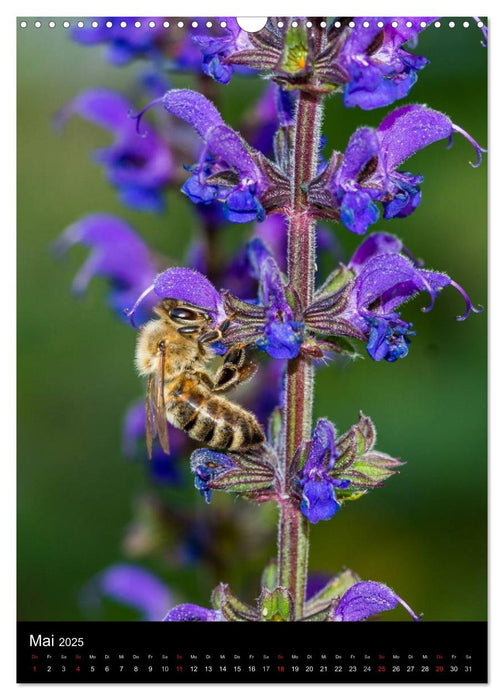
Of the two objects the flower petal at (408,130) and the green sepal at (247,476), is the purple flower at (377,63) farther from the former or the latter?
the green sepal at (247,476)

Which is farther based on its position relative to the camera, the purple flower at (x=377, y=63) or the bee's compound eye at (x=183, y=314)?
the bee's compound eye at (x=183, y=314)

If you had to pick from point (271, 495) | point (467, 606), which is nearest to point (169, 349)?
point (271, 495)

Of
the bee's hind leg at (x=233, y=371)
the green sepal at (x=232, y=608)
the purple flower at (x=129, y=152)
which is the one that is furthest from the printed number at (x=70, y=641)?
the purple flower at (x=129, y=152)

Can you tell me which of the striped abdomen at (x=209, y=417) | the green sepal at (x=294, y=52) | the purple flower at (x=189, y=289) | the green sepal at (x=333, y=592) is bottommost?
the green sepal at (x=333, y=592)

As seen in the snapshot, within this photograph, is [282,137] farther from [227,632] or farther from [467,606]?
[467,606]

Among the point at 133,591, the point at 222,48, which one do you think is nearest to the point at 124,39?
the point at 222,48

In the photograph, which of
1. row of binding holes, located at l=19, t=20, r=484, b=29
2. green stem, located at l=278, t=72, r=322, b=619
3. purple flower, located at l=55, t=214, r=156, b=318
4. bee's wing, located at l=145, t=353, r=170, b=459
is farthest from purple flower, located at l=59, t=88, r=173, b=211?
green stem, located at l=278, t=72, r=322, b=619

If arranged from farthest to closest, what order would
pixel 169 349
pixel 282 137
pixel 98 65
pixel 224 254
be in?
pixel 98 65 < pixel 224 254 < pixel 169 349 < pixel 282 137

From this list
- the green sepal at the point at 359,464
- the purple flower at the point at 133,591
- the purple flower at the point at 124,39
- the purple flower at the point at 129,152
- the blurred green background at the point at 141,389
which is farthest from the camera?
the purple flower at the point at 133,591
